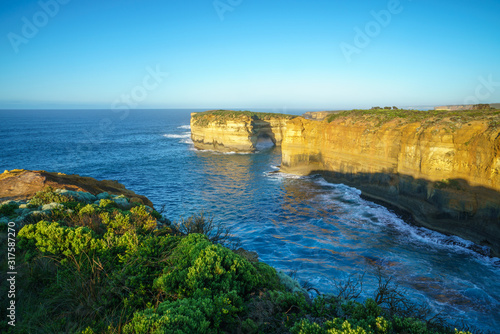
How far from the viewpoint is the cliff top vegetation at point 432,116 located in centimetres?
2064

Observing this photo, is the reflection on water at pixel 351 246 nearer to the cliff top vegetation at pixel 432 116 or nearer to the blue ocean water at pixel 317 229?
the blue ocean water at pixel 317 229

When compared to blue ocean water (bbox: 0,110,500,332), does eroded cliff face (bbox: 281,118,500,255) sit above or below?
above

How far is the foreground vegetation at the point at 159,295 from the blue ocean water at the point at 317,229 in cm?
876

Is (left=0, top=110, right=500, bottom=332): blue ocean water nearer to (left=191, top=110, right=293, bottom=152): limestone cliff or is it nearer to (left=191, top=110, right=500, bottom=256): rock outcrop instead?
(left=191, top=110, right=500, bottom=256): rock outcrop

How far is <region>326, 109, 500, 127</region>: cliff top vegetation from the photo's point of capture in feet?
67.7

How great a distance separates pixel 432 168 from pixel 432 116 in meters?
6.57

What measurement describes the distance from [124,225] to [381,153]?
85.5 ft

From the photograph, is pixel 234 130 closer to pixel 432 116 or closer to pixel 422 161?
pixel 432 116

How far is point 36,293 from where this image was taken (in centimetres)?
715

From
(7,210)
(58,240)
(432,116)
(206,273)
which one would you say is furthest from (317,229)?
(7,210)

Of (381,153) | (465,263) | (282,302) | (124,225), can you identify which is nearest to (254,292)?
(282,302)

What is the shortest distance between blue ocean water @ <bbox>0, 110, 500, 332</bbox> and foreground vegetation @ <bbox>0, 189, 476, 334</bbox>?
8755 millimetres

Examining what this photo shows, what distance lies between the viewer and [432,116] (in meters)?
25.2

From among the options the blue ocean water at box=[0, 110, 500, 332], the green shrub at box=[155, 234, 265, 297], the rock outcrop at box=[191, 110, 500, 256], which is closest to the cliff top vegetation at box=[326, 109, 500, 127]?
the rock outcrop at box=[191, 110, 500, 256]
